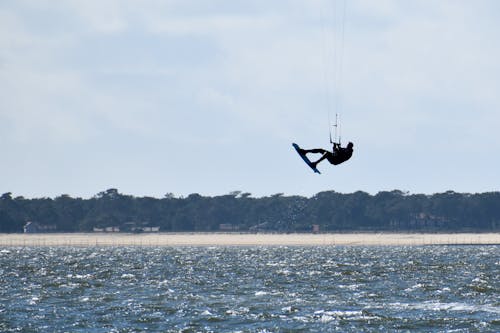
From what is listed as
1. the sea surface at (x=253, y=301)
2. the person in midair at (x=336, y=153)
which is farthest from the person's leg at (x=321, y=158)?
the sea surface at (x=253, y=301)

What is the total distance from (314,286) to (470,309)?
16.9 m

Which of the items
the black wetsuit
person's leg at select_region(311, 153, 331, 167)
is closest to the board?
person's leg at select_region(311, 153, 331, 167)

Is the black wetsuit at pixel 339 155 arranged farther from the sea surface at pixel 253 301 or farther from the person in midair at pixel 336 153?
the sea surface at pixel 253 301

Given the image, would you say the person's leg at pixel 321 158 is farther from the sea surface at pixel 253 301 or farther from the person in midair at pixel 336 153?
the sea surface at pixel 253 301

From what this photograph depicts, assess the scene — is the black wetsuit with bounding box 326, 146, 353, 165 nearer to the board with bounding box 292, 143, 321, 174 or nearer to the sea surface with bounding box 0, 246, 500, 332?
the board with bounding box 292, 143, 321, 174

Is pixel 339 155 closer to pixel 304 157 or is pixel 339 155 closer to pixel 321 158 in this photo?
pixel 321 158

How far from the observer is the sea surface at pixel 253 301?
160 ft

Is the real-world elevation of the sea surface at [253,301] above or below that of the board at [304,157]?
below

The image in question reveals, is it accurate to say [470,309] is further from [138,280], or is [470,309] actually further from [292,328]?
[138,280]

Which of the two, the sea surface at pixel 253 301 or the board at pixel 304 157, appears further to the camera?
the sea surface at pixel 253 301

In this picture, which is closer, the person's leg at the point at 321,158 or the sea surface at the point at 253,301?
the person's leg at the point at 321,158

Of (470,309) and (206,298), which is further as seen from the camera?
(206,298)

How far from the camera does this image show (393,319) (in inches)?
1978

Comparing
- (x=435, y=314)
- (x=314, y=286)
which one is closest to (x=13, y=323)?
(x=435, y=314)
